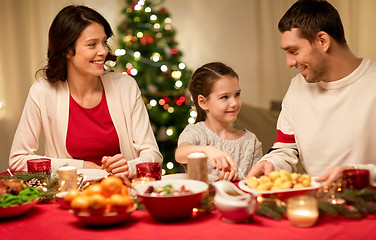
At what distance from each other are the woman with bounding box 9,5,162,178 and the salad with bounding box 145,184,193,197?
3.31ft

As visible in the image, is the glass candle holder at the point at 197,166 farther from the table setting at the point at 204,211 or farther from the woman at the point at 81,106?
the woman at the point at 81,106

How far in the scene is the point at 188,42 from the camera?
17.1 feet

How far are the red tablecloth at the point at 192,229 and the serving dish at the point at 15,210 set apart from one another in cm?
2

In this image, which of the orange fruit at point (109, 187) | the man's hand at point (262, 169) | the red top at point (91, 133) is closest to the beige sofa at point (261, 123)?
the red top at point (91, 133)

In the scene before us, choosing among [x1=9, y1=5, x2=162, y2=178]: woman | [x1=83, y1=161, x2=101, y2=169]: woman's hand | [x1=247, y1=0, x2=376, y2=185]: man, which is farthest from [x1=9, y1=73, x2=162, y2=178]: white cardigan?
[x1=247, y1=0, x2=376, y2=185]: man

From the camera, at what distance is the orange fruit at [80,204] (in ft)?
4.10

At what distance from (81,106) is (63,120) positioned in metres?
0.13

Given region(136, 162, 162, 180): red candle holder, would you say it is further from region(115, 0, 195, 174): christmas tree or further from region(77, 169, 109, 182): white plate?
region(115, 0, 195, 174): christmas tree

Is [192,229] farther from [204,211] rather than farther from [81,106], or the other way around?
[81,106]

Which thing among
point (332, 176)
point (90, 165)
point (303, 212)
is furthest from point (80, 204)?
point (90, 165)

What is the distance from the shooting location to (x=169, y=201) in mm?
1266

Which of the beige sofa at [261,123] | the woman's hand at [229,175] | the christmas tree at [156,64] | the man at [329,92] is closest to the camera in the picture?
the woman's hand at [229,175]

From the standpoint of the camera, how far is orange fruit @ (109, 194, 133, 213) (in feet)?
4.15

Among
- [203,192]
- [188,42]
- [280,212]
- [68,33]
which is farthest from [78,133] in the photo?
[188,42]
